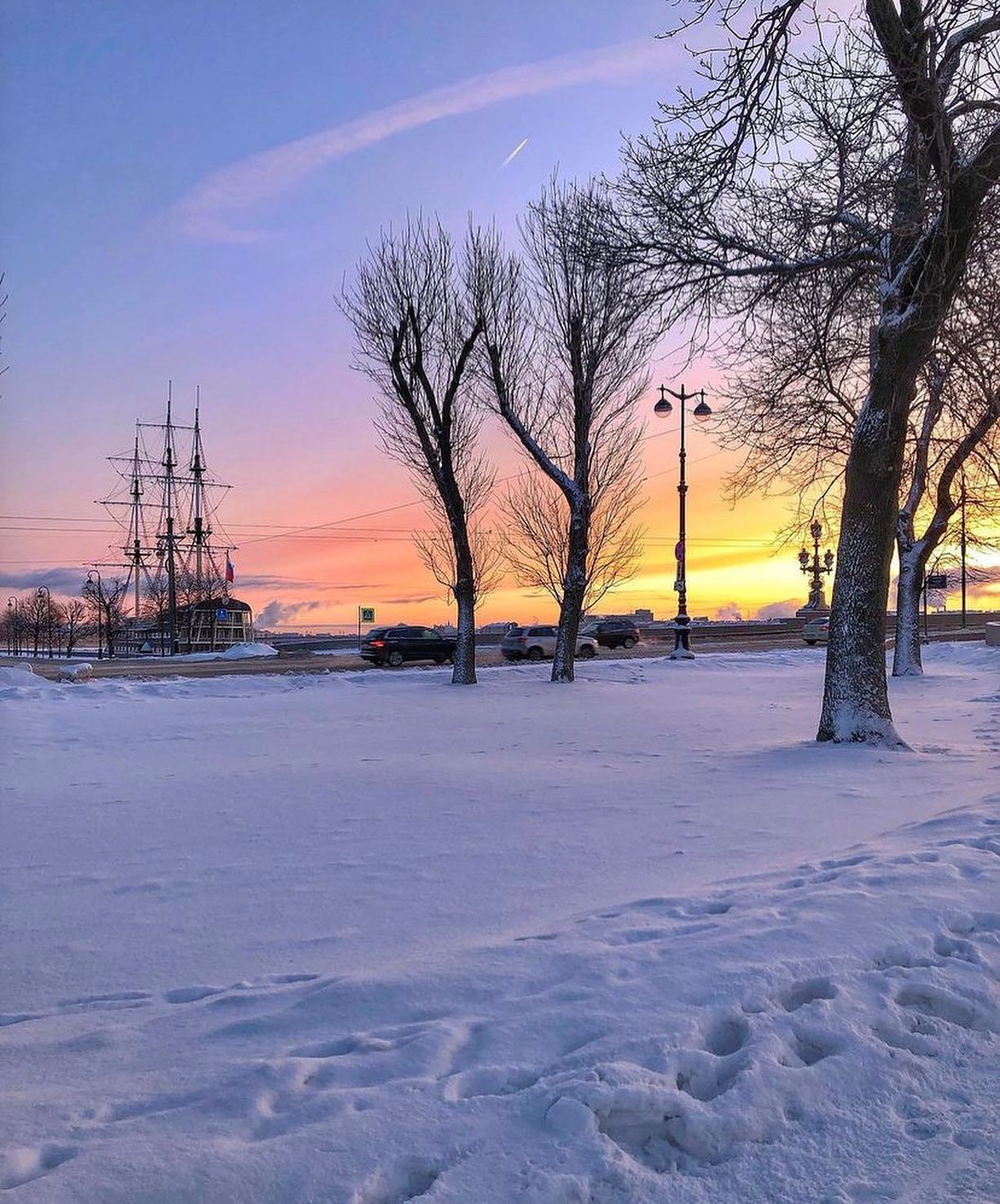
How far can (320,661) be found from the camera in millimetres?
36125

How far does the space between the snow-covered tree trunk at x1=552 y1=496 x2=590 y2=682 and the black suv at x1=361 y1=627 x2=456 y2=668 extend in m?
11.4

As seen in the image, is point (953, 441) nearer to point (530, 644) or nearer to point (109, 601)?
point (530, 644)

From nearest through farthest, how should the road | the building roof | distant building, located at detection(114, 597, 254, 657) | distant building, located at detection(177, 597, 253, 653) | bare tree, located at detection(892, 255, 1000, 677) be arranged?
bare tree, located at detection(892, 255, 1000, 677) < the road < distant building, located at detection(114, 597, 254, 657) < distant building, located at detection(177, 597, 253, 653) < the building roof

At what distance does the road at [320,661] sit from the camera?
28.8 m

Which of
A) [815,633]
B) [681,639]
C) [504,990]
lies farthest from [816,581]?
[504,990]

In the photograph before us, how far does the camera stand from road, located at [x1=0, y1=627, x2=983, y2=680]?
28797 millimetres

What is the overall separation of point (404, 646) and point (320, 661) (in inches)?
151

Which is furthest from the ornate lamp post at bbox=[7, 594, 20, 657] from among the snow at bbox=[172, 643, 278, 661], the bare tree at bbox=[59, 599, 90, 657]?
the snow at bbox=[172, 643, 278, 661]

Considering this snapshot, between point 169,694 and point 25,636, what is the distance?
109m

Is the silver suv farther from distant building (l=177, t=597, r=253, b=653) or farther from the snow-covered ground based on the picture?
the snow-covered ground

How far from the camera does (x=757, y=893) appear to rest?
4.96 metres

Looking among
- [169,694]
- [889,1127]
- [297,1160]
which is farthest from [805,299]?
[169,694]

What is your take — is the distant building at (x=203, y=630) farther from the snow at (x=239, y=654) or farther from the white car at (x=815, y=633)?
the white car at (x=815, y=633)

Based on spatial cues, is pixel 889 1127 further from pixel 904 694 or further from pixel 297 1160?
pixel 904 694
